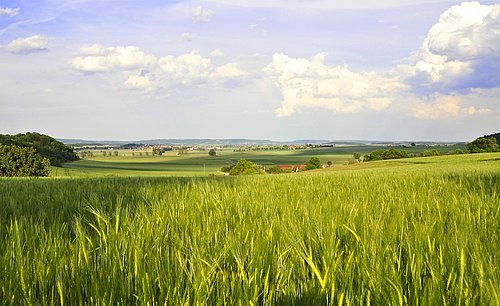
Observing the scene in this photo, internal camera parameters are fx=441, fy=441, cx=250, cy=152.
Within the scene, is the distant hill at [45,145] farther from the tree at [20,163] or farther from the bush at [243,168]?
the bush at [243,168]

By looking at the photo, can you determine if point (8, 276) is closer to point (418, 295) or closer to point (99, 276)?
point (99, 276)

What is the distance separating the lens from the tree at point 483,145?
229 feet

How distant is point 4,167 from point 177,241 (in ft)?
163

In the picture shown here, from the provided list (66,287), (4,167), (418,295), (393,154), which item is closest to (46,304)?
(66,287)

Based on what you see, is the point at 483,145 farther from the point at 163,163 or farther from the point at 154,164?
the point at 154,164

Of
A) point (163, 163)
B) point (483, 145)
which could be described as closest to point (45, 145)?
point (163, 163)

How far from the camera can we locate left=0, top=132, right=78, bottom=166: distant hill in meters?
70.1

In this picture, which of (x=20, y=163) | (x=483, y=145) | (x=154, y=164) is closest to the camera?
(x=20, y=163)

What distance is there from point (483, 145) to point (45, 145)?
242 ft

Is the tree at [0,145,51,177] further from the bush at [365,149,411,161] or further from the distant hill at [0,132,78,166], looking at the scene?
the bush at [365,149,411,161]

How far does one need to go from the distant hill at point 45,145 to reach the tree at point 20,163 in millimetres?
20126

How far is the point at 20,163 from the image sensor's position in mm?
45781

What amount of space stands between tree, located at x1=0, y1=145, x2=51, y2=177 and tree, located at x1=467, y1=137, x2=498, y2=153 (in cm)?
6231

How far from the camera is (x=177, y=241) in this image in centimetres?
182
